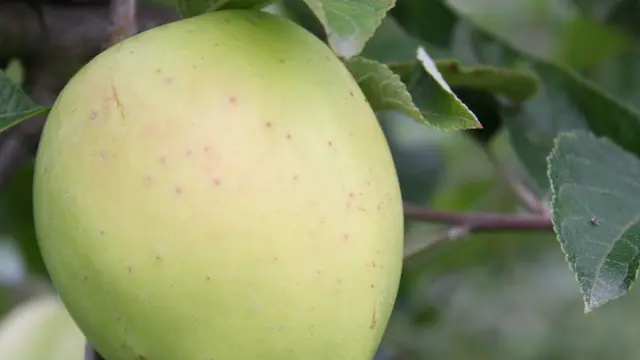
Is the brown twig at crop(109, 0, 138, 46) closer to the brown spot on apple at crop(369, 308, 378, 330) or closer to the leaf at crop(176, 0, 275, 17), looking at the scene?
the leaf at crop(176, 0, 275, 17)

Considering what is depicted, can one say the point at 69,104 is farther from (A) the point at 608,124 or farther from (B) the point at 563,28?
(B) the point at 563,28

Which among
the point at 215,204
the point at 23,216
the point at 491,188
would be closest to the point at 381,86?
the point at 215,204

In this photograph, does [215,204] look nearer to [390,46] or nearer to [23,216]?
[390,46]

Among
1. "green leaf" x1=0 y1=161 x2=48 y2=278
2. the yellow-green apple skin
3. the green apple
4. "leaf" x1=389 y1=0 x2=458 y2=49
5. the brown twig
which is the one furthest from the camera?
"green leaf" x1=0 y1=161 x2=48 y2=278

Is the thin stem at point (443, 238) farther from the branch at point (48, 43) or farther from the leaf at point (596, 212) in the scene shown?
the branch at point (48, 43)

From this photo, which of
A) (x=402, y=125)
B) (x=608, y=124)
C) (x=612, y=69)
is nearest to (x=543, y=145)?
(x=608, y=124)

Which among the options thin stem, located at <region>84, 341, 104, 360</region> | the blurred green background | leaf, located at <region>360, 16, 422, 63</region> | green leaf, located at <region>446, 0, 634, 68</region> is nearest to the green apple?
the blurred green background

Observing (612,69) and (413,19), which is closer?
(413,19)
